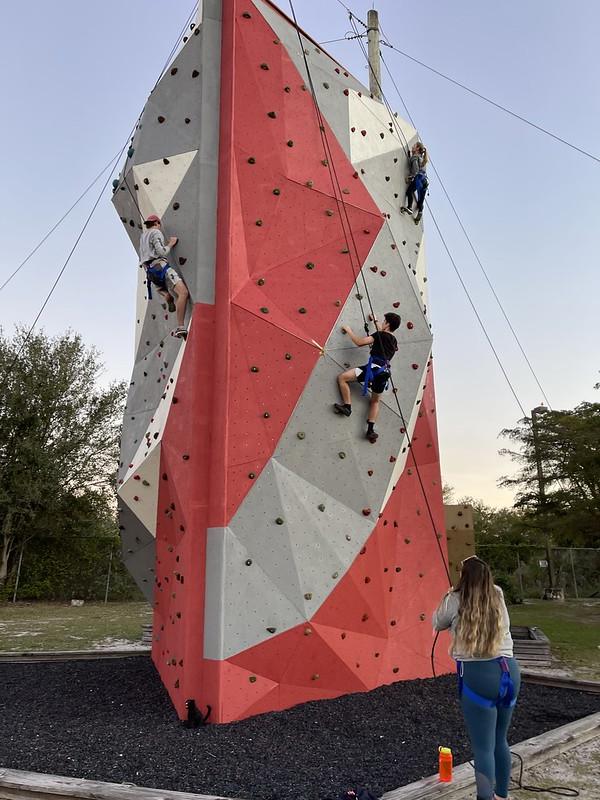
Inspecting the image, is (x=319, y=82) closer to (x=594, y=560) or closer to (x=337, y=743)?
(x=337, y=743)

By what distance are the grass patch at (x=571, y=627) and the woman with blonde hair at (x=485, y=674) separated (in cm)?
564

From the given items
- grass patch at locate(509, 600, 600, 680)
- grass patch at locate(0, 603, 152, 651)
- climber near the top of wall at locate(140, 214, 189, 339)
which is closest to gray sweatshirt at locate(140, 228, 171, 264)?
climber near the top of wall at locate(140, 214, 189, 339)

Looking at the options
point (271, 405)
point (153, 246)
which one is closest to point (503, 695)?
point (271, 405)

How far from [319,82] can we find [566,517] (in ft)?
40.8

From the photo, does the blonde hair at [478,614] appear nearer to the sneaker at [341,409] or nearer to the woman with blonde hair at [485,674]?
the woman with blonde hair at [485,674]

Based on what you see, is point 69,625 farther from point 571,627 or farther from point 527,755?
point 527,755

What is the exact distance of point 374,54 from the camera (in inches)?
422

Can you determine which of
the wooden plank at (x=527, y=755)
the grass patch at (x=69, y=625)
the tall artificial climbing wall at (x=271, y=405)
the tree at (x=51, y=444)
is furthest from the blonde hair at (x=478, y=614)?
the tree at (x=51, y=444)

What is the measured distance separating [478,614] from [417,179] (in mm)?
6599

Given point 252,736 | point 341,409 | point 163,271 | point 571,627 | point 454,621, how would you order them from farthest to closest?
point 571,627, point 341,409, point 163,271, point 252,736, point 454,621

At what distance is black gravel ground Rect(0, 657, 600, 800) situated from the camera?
160 inches

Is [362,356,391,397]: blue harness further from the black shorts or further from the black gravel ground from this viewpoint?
the black gravel ground

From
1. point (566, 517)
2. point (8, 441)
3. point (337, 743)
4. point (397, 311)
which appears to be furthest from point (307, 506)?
point (8, 441)

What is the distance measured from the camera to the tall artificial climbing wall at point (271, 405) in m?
5.79
